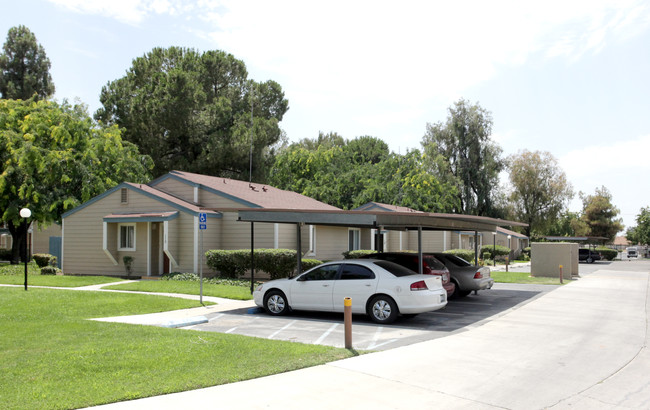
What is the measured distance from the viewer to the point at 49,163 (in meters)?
29.2

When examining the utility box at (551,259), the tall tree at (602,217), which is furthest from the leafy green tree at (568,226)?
the utility box at (551,259)

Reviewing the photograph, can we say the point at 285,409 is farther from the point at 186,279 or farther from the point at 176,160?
the point at 176,160

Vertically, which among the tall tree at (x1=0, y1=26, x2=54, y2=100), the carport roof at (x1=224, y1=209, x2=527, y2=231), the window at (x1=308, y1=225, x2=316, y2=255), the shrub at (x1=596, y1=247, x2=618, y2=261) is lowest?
the shrub at (x1=596, y1=247, x2=618, y2=261)

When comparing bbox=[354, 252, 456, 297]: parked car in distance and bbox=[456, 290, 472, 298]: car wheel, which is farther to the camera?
bbox=[456, 290, 472, 298]: car wheel

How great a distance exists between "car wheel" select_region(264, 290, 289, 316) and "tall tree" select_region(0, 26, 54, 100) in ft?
147

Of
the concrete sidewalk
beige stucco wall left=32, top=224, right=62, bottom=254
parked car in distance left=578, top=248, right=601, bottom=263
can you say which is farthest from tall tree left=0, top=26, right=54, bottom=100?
parked car in distance left=578, top=248, right=601, bottom=263

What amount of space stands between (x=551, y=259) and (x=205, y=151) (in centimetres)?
2554

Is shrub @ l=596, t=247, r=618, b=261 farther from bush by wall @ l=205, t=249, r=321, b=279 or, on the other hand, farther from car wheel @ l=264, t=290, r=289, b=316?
car wheel @ l=264, t=290, r=289, b=316

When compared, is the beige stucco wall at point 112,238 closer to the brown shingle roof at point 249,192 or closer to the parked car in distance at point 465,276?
the brown shingle roof at point 249,192

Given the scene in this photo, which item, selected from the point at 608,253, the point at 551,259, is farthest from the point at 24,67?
the point at 608,253

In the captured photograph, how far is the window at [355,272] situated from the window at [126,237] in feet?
47.1

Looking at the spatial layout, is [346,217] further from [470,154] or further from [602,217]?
[602,217]

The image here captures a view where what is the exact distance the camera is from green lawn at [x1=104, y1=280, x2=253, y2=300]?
54.8 feet

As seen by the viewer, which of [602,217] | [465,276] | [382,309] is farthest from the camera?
[602,217]
